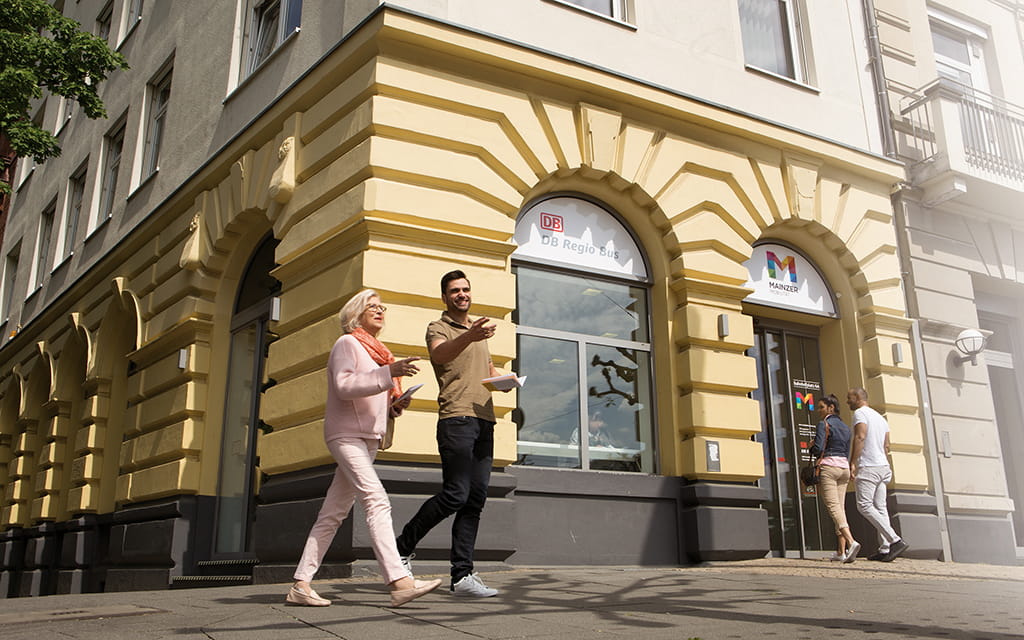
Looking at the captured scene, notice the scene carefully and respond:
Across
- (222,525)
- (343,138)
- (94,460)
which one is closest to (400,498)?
(343,138)

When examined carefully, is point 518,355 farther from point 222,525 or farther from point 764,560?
point 222,525

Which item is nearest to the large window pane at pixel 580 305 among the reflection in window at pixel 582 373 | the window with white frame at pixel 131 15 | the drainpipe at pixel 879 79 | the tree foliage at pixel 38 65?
the reflection in window at pixel 582 373

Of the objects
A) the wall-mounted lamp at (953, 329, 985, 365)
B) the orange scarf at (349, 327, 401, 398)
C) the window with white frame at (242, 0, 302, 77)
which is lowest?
the orange scarf at (349, 327, 401, 398)

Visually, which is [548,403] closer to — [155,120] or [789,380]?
[789,380]

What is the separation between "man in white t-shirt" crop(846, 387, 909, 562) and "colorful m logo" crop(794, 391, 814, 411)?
1610mm

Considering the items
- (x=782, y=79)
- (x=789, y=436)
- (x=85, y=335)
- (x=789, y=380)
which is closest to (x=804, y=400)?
(x=789, y=380)

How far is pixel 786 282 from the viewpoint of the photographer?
11812mm

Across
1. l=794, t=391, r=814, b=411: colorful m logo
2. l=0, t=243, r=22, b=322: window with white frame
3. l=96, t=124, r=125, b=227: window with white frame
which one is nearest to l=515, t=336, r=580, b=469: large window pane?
l=794, t=391, r=814, b=411: colorful m logo

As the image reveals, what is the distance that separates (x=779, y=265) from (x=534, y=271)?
3722mm

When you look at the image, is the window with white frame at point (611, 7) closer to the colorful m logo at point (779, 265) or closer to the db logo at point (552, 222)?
the db logo at point (552, 222)

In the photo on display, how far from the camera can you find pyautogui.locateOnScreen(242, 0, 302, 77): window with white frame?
11.5 metres

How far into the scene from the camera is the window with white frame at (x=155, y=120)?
15477 mm

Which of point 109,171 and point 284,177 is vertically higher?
point 109,171

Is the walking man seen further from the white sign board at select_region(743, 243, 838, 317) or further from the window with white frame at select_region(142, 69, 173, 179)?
the window with white frame at select_region(142, 69, 173, 179)
